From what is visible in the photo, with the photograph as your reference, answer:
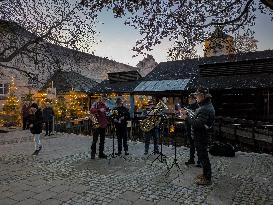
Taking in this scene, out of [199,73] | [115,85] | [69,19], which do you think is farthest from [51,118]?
[199,73]

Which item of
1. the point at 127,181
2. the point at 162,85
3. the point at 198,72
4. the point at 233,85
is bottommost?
the point at 127,181

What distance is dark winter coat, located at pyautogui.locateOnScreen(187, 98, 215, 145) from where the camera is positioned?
6.85 m

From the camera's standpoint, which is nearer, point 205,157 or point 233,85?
point 205,157

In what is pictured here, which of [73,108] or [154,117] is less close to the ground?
[73,108]

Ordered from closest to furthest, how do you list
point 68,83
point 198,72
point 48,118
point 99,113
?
point 99,113
point 48,118
point 198,72
point 68,83

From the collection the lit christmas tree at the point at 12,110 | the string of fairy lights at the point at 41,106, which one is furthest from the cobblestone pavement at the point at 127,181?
the string of fairy lights at the point at 41,106

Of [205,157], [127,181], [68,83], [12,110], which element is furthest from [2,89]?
[205,157]

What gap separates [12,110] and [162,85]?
41.4 ft

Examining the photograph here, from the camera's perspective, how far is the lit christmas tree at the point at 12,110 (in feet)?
73.5

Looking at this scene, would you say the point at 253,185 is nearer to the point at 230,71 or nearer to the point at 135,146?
the point at 135,146

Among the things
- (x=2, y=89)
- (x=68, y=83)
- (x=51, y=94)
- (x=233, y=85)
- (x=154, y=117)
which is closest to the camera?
(x=154, y=117)

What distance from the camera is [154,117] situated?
30.8 ft

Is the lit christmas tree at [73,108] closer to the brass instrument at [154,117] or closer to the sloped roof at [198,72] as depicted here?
the sloped roof at [198,72]

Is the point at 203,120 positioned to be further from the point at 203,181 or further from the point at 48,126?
the point at 48,126
